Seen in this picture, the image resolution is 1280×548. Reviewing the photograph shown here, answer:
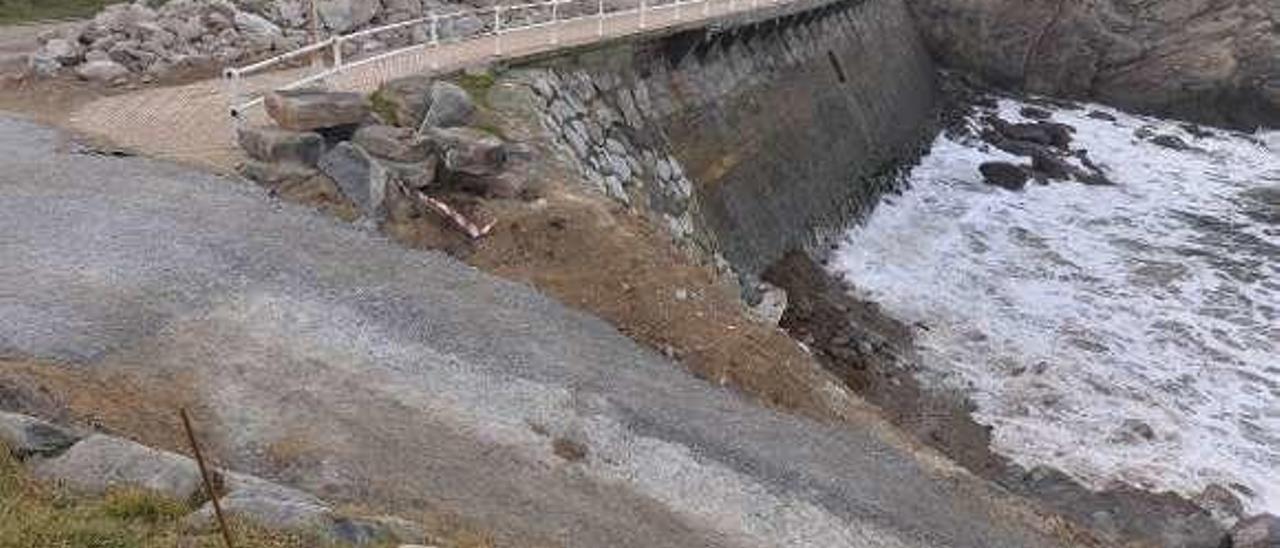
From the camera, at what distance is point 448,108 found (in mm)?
19891

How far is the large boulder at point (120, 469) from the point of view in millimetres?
9547

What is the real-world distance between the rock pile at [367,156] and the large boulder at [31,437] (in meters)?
6.86

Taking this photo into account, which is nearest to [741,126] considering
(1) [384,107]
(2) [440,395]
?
(1) [384,107]

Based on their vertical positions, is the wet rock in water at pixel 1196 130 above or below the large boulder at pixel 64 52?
below

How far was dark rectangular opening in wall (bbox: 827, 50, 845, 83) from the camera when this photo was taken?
39.2m

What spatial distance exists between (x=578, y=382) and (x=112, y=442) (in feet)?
15.8

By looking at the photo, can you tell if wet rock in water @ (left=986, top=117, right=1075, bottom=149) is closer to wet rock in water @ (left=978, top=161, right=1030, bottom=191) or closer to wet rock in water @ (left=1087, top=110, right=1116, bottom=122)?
wet rock in water @ (left=1087, top=110, right=1116, bottom=122)

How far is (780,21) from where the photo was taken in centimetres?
3503

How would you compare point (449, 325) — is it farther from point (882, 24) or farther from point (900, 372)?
point (882, 24)

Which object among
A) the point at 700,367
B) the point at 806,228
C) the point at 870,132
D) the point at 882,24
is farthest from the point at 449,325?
the point at 882,24

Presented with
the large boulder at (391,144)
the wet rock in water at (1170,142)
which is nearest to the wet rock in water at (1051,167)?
the wet rock in water at (1170,142)

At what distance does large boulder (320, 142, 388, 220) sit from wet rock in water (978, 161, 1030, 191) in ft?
86.0

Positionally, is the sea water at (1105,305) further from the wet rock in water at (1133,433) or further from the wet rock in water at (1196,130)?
the wet rock in water at (1196,130)

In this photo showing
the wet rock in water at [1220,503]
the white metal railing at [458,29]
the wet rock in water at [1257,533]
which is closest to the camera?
the wet rock in water at [1257,533]
